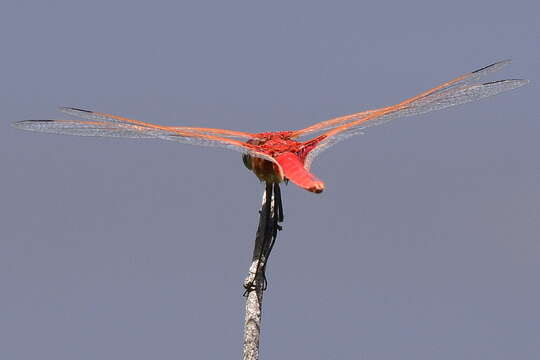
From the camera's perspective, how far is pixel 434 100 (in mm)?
5586

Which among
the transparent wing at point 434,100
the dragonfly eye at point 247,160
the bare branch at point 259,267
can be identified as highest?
the transparent wing at point 434,100

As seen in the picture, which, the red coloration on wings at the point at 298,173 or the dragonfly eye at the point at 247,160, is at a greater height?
the dragonfly eye at the point at 247,160

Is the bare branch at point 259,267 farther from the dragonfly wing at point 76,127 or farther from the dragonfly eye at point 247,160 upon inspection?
the dragonfly wing at point 76,127

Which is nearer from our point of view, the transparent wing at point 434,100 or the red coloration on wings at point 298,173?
the red coloration on wings at point 298,173

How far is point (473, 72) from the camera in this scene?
18.7ft

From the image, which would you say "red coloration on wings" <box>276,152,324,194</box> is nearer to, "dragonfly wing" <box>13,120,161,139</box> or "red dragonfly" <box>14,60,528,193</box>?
"red dragonfly" <box>14,60,528,193</box>

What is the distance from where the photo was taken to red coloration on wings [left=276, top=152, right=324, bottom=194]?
15.5 ft

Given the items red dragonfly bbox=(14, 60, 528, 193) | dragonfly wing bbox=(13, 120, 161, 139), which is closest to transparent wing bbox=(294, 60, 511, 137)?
red dragonfly bbox=(14, 60, 528, 193)

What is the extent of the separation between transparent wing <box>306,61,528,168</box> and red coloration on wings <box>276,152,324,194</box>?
0.29m

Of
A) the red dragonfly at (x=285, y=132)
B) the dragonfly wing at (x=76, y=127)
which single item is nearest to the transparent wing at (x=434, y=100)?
the red dragonfly at (x=285, y=132)

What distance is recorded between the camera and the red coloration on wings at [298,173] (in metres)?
4.73

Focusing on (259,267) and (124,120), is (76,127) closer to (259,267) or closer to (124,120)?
(124,120)

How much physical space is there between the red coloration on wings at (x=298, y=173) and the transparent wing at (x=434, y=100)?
29cm

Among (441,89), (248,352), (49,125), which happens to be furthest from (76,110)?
(441,89)
